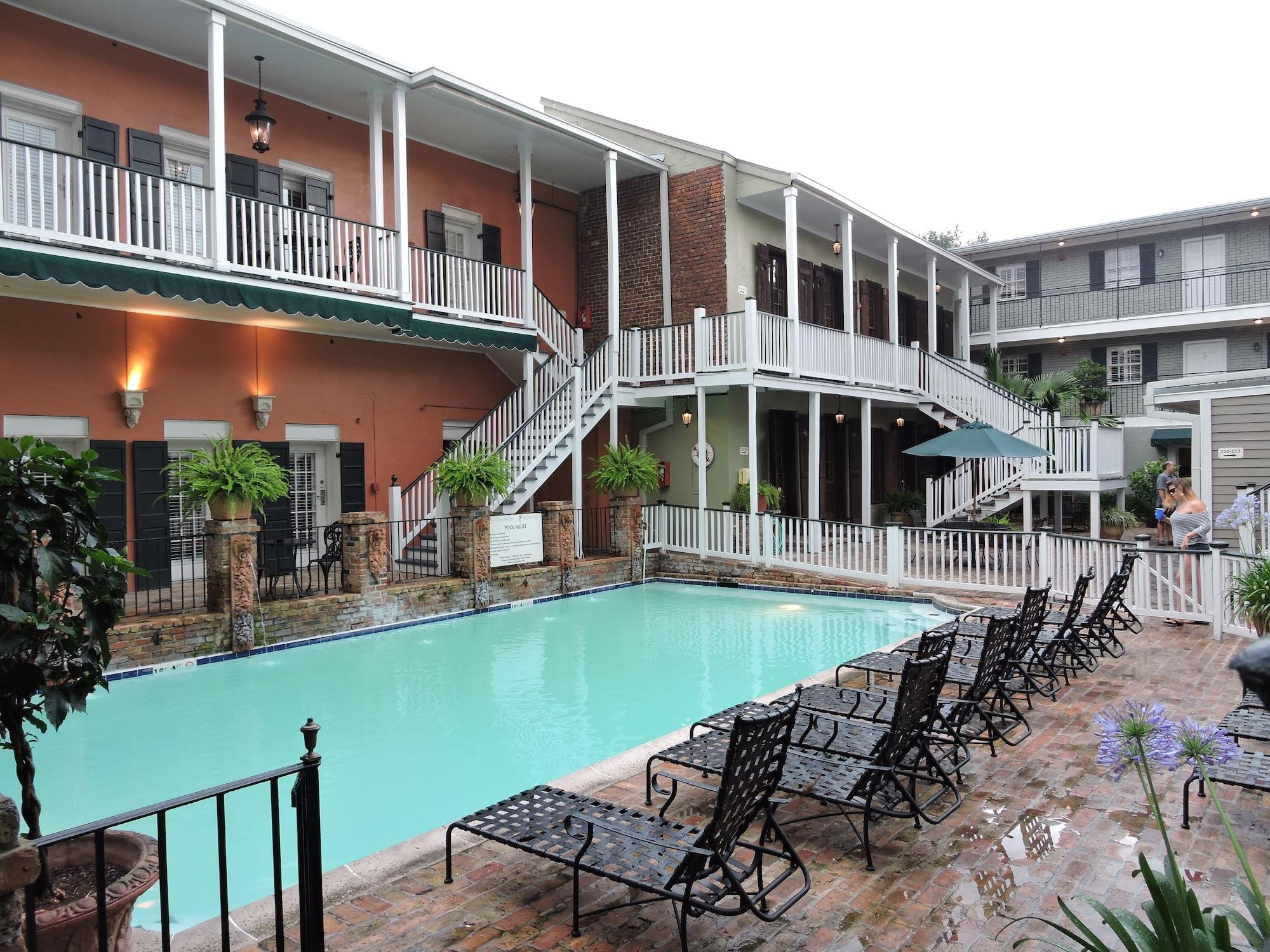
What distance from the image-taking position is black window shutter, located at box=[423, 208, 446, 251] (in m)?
15.8

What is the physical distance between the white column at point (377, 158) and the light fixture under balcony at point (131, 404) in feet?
13.3

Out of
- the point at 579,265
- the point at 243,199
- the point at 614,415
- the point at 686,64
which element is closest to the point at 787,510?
the point at 614,415

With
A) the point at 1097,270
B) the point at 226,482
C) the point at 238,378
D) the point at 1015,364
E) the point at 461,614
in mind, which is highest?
the point at 1097,270

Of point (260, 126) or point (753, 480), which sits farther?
point (753, 480)

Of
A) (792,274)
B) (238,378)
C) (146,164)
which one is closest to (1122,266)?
(792,274)

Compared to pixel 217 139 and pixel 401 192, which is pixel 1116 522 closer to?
pixel 401 192

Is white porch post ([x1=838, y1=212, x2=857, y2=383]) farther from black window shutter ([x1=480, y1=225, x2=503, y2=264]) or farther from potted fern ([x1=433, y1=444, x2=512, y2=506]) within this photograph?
potted fern ([x1=433, y1=444, x2=512, y2=506])

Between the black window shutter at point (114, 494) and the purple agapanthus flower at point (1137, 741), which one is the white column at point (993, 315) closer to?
the black window shutter at point (114, 494)

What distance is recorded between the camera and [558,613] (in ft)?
43.1

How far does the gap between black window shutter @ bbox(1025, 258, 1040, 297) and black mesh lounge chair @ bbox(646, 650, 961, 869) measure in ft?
81.1

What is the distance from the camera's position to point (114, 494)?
38.3ft

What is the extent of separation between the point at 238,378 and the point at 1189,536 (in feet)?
43.1

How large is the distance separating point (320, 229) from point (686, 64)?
4404 cm

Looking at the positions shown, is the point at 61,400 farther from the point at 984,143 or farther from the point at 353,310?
the point at 984,143
